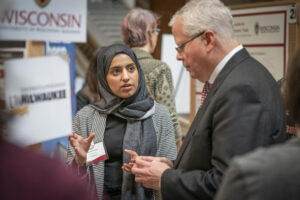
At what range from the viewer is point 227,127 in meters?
1.36

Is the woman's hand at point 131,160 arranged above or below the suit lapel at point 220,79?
below

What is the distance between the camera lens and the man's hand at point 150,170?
5.38ft

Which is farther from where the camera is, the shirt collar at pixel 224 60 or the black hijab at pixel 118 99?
the black hijab at pixel 118 99

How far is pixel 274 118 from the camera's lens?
1407 mm

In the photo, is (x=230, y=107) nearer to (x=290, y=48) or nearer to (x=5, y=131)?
(x=5, y=131)

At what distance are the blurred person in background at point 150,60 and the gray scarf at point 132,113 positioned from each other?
37 centimetres

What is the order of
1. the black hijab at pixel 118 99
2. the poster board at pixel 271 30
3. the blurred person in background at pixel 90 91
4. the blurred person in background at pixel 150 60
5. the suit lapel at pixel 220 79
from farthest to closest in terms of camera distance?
the blurred person in background at pixel 90 91 → the poster board at pixel 271 30 → the blurred person in background at pixel 150 60 → the black hijab at pixel 118 99 → the suit lapel at pixel 220 79

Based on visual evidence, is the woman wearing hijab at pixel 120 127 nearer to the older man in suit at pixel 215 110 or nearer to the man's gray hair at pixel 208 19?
the older man in suit at pixel 215 110

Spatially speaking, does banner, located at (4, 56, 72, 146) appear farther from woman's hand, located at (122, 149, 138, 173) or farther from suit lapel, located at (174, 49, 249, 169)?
suit lapel, located at (174, 49, 249, 169)

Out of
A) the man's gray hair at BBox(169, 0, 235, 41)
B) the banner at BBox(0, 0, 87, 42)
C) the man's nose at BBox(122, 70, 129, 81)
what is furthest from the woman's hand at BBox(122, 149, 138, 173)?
the banner at BBox(0, 0, 87, 42)

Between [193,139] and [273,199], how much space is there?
2.43ft

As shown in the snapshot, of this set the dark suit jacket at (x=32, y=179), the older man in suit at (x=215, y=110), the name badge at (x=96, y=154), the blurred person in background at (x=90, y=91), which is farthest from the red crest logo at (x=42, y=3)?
the dark suit jacket at (x=32, y=179)

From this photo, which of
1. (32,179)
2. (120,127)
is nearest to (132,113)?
(120,127)

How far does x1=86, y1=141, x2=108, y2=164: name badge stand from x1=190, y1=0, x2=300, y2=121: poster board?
1.62 m
